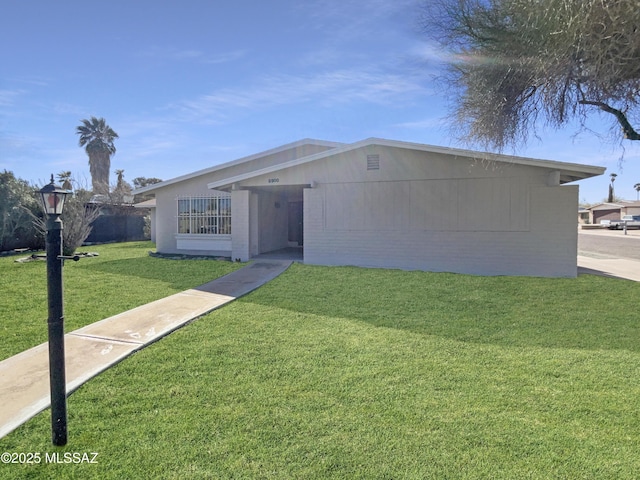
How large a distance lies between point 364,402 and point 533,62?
6.89 meters

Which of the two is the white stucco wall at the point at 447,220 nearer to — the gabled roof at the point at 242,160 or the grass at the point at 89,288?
the grass at the point at 89,288

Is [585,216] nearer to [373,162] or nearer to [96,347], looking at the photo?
[373,162]

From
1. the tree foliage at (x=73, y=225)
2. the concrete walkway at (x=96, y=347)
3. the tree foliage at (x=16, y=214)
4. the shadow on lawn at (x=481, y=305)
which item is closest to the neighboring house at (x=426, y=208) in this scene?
the shadow on lawn at (x=481, y=305)

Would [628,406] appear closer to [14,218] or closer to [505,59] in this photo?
[505,59]

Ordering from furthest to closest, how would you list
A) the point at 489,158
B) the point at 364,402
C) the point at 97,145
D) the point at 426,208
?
1. the point at 97,145
2. the point at 426,208
3. the point at 489,158
4. the point at 364,402

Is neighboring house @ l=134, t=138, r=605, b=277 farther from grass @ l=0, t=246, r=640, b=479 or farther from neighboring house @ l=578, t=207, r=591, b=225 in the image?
neighboring house @ l=578, t=207, r=591, b=225

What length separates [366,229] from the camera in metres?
12.3

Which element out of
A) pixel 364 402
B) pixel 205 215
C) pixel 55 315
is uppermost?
pixel 205 215

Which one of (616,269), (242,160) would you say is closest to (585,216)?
(616,269)

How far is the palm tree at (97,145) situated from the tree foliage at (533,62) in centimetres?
3947

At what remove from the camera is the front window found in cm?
1588

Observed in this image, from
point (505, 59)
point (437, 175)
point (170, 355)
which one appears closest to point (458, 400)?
point (170, 355)

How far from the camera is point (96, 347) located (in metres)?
5.08

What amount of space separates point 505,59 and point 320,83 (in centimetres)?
665
